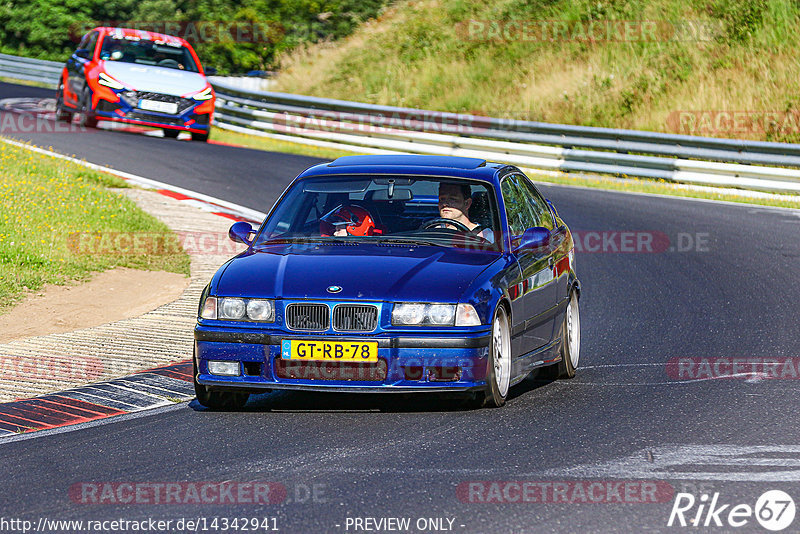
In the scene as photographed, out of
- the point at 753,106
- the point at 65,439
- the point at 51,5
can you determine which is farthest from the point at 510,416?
the point at 51,5

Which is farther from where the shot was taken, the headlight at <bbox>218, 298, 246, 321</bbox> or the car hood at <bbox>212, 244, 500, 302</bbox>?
the headlight at <bbox>218, 298, 246, 321</bbox>

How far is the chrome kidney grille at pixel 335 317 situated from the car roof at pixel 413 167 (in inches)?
62.9

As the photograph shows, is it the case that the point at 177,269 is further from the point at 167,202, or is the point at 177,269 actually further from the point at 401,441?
the point at 401,441

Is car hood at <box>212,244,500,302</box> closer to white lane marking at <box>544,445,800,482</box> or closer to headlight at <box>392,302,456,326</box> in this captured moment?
headlight at <box>392,302,456,326</box>

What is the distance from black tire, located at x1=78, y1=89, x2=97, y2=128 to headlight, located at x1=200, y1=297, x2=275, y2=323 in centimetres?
1718

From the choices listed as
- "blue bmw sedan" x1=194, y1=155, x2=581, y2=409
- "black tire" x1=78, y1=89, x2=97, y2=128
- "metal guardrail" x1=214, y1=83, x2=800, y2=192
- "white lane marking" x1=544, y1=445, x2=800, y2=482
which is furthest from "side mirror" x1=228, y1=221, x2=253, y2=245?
"black tire" x1=78, y1=89, x2=97, y2=128

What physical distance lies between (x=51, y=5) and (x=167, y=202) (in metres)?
35.8

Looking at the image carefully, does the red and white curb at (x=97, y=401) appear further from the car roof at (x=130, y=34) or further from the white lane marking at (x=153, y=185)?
the car roof at (x=130, y=34)

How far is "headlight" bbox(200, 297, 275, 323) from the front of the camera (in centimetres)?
732

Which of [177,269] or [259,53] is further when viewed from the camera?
[259,53]

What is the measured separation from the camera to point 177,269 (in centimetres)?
1335

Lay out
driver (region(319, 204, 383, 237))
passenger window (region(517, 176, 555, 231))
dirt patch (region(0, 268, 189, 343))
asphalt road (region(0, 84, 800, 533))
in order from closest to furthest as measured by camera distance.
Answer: asphalt road (region(0, 84, 800, 533)) < driver (region(319, 204, 383, 237)) < passenger window (region(517, 176, 555, 231)) < dirt patch (region(0, 268, 189, 343))

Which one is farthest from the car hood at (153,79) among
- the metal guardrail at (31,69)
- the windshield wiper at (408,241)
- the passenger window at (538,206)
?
the windshield wiper at (408,241)

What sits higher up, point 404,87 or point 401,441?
point 401,441
